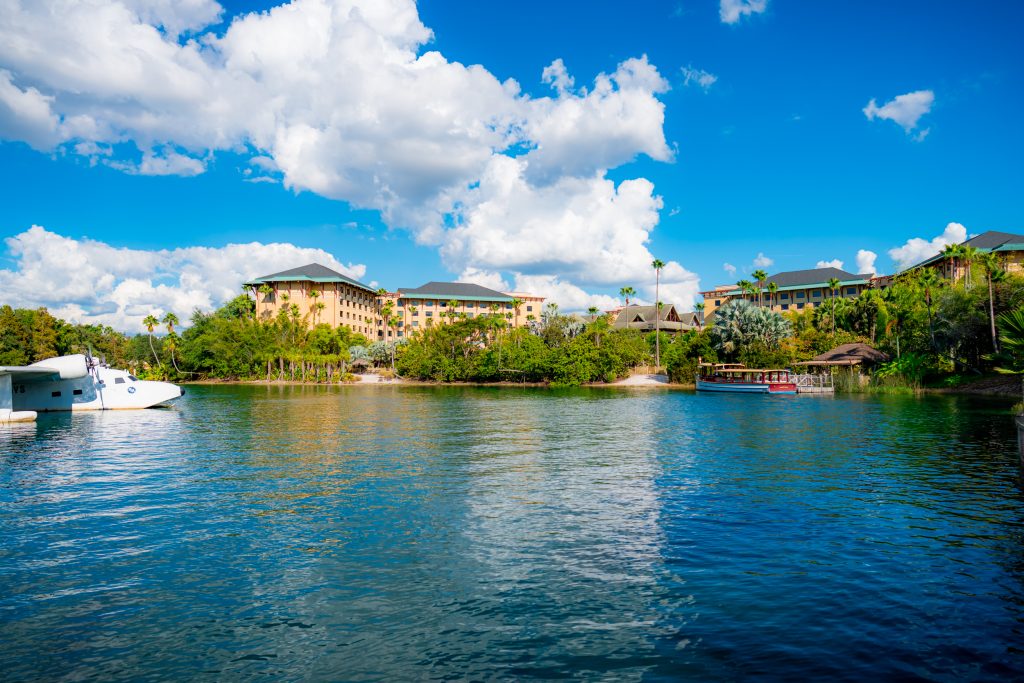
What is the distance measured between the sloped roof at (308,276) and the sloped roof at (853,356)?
332 ft

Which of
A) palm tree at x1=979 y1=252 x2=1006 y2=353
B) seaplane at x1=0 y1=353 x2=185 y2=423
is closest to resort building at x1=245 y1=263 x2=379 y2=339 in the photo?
seaplane at x1=0 y1=353 x2=185 y2=423

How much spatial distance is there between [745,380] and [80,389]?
226 feet

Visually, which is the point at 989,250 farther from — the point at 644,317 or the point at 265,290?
the point at 265,290

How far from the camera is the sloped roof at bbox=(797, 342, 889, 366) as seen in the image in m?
75.4

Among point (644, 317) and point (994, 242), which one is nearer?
point (994, 242)

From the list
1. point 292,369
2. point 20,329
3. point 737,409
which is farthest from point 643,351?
point 20,329

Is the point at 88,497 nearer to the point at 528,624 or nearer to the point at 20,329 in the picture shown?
the point at 528,624

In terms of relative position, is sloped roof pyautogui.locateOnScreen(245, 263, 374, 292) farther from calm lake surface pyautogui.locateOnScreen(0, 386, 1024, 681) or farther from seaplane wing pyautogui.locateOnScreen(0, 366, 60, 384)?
calm lake surface pyautogui.locateOnScreen(0, 386, 1024, 681)

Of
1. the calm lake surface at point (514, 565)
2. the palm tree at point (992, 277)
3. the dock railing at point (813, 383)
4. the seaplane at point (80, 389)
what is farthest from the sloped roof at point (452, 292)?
the calm lake surface at point (514, 565)

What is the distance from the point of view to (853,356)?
76.4m

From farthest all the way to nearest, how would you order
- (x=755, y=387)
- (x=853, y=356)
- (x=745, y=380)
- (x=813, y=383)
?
(x=853, y=356) → (x=745, y=380) → (x=813, y=383) → (x=755, y=387)

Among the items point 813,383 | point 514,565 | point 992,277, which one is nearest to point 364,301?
point 813,383

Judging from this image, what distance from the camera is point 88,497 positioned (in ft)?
60.7

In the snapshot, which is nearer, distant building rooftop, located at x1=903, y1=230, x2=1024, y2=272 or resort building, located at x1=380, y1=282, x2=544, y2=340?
distant building rooftop, located at x1=903, y1=230, x2=1024, y2=272
